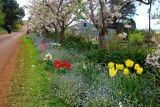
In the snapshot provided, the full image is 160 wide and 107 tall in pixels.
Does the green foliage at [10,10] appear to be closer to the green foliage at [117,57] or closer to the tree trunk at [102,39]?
the tree trunk at [102,39]

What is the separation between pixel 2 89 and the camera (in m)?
9.77

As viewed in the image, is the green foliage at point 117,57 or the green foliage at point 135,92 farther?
the green foliage at point 117,57

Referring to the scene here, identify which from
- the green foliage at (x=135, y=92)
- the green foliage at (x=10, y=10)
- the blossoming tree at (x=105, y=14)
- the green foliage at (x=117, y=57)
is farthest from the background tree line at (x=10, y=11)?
the green foliage at (x=135, y=92)

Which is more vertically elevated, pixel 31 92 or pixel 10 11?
pixel 10 11

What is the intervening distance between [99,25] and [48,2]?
746cm

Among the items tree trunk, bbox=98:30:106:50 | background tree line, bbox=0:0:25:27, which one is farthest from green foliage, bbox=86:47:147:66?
background tree line, bbox=0:0:25:27

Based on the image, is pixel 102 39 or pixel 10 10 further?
pixel 10 10

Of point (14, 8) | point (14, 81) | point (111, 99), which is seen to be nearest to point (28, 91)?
point (14, 81)

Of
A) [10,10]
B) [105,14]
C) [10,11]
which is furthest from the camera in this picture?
[10,10]

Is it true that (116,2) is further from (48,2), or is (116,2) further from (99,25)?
(48,2)

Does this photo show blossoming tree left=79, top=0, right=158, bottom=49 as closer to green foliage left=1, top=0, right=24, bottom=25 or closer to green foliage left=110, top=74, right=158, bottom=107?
green foliage left=110, top=74, right=158, bottom=107

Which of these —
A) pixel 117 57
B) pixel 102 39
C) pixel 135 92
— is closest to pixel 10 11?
pixel 102 39

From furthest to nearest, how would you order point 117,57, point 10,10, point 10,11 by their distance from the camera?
point 10,10
point 10,11
point 117,57

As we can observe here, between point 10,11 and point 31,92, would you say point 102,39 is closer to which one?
point 31,92
